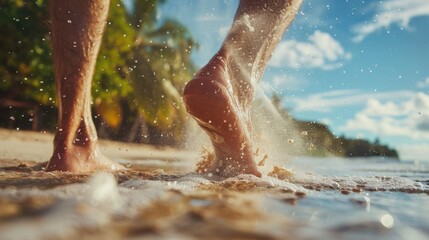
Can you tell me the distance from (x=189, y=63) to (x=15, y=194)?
17488 millimetres

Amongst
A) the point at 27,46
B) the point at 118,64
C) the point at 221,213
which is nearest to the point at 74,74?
the point at 221,213

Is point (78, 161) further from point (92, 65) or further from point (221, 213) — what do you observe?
point (221, 213)

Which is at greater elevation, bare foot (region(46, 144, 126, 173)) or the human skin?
the human skin

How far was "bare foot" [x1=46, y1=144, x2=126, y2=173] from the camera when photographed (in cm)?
219

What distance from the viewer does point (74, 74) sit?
2.31 metres

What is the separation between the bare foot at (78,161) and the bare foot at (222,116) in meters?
0.64

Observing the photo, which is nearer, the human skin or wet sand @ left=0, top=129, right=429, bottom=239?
wet sand @ left=0, top=129, right=429, bottom=239

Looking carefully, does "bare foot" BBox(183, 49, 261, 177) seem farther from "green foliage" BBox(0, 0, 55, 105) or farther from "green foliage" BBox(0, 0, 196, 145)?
"green foliage" BBox(0, 0, 55, 105)

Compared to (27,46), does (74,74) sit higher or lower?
lower

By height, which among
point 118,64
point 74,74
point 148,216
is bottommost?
point 148,216

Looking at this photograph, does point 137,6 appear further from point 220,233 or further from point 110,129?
point 220,233

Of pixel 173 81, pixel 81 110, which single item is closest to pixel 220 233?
pixel 81 110

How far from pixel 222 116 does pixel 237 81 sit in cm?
36

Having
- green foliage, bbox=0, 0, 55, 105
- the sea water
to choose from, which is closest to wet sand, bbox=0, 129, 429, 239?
the sea water
